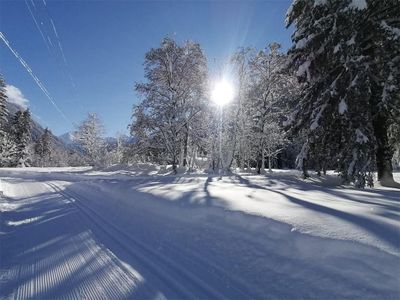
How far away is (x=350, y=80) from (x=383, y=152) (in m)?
4.09

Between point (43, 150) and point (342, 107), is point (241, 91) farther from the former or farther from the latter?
point (43, 150)

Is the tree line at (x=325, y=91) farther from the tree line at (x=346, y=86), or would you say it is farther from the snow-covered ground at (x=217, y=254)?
the snow-covered ground at (x=217, y=254)

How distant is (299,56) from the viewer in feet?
A: 50.7

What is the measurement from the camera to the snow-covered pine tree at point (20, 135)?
61656mm

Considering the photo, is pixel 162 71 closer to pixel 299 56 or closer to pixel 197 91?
pixel 197 91

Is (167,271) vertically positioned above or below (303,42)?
below

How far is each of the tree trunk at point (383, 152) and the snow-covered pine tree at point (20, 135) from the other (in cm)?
6316

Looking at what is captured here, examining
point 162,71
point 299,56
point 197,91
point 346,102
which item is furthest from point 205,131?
point 346,102

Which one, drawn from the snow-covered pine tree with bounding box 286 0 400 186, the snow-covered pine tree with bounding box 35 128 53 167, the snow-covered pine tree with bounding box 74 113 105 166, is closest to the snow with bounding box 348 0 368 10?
the snow-covered pine tree with bounding box 286 0 400 186

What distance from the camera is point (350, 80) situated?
13.1 meters

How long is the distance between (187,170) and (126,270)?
24.5 meters

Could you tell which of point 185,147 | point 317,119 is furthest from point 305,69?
point 185,147

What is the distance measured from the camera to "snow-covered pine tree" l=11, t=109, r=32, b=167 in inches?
2427

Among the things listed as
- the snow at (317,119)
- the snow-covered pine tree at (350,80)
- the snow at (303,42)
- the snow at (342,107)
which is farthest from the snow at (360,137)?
the snow at (303,42)
